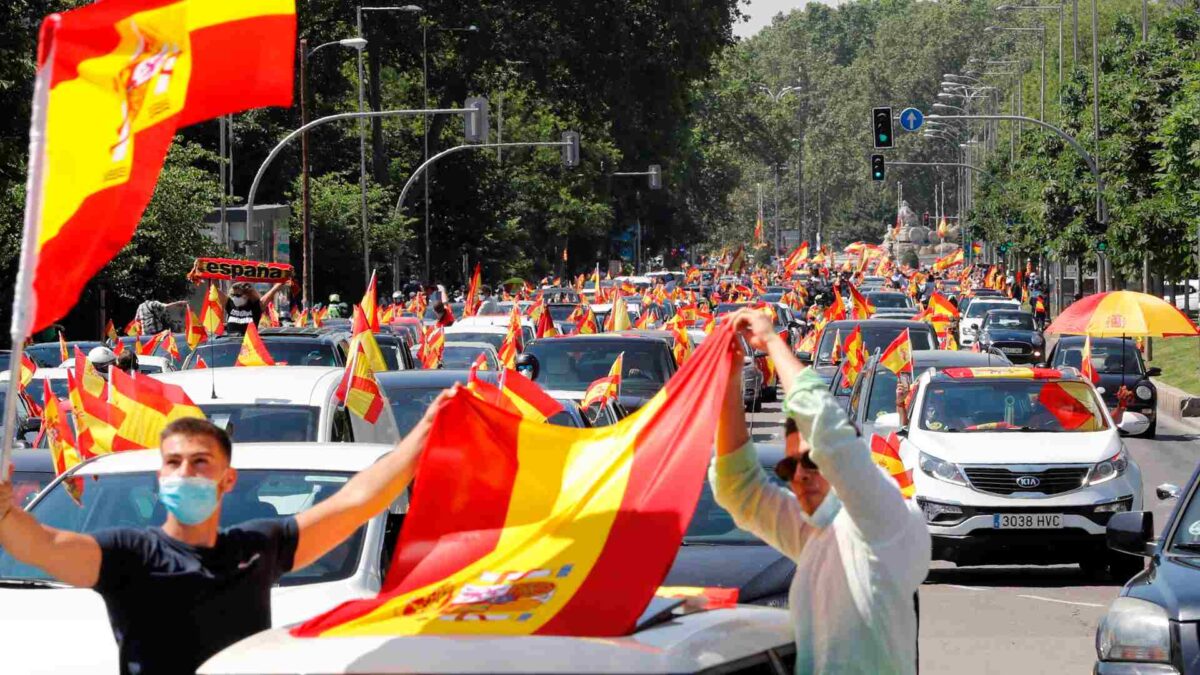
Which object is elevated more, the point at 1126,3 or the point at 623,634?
the point at 1126,3

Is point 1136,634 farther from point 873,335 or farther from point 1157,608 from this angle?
point 873,335

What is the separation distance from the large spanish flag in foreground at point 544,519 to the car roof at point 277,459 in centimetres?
301

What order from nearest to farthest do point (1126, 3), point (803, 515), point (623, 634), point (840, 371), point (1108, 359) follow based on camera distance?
point (623, 634) < point (803, 515) < point (840, 371) < point (1108, 359) < point (1126, 3)

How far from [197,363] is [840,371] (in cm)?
770

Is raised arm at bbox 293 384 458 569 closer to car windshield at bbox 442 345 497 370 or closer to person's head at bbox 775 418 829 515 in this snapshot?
person's head at bbox 775 418 829 515

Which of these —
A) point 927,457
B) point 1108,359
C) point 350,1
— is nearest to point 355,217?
point 350,1

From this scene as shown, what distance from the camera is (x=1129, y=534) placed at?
29.3 ft

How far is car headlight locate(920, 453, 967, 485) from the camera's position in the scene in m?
16.0

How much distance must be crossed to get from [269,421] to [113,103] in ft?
23.8

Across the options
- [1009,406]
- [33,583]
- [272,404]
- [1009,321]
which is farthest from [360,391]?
[1009,321]

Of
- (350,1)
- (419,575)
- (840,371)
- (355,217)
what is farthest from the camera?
(350,1)

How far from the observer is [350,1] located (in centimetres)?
6381

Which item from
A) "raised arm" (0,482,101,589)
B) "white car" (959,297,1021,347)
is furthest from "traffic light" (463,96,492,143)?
"raised arm" (0,482,101,589)

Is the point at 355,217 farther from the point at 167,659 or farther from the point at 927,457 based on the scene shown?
the point at 167,659
